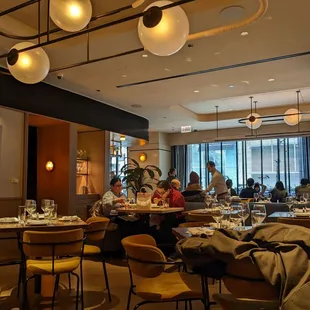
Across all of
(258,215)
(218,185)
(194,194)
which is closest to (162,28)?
(258,215)

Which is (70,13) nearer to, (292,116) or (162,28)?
(162,28)

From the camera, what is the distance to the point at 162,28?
98.4 inches

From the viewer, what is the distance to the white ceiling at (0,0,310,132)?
14.5 ft

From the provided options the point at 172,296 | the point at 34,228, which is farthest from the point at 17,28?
the point at 172,296

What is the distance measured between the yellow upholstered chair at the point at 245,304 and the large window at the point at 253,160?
41.4 ft

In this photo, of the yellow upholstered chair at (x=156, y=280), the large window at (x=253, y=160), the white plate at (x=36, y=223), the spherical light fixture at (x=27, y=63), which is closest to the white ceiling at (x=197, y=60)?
the spherical light fixture at (x=27, y=63)

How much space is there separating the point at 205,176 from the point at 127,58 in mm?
A: 9986

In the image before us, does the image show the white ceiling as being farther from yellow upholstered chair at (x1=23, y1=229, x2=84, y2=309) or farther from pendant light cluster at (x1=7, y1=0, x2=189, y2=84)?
yellow upholstered chair at (x1=23, y1=229, x2=84, y2=309)

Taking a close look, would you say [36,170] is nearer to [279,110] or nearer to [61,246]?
[61,246]

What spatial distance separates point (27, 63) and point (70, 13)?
32.9 inches

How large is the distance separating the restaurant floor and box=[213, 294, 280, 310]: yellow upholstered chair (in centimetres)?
205

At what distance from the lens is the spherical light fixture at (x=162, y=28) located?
8.03 ft

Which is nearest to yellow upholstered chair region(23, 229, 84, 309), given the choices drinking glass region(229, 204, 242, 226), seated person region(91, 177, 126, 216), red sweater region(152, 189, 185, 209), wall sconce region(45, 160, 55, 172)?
drinking glass region(229, 204, 242, 226)

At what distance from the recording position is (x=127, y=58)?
5715mm
